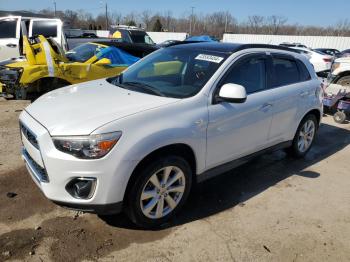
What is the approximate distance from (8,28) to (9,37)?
0.98 ft

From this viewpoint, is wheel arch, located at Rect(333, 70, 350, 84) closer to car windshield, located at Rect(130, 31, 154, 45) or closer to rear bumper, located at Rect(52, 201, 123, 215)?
rear bumper, located at Rect(52, 201, 123, 215)

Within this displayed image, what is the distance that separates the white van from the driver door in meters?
7.39

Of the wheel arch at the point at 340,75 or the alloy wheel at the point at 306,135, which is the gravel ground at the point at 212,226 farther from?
the wheel arch at the point at 340,75

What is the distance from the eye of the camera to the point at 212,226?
137 inches

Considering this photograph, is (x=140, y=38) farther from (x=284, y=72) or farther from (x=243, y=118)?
(x=243, y=118)

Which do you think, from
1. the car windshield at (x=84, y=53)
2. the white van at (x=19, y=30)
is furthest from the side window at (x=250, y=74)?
the white van at (x=19, y=30)

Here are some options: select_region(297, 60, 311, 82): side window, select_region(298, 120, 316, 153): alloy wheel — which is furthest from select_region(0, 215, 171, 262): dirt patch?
select_region(297, 60, 311, 82): side window

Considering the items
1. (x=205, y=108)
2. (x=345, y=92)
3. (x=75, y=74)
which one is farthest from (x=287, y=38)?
(x=205, y=108)

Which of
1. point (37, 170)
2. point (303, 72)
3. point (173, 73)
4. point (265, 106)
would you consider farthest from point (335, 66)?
point (37, 170)

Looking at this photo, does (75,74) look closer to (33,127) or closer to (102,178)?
(33,127)

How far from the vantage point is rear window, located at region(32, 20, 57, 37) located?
10117mm

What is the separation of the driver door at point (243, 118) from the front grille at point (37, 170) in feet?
5.16

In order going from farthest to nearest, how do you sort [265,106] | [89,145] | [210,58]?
[265,106] → [210,58] → [89,145]

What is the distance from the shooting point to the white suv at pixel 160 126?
112 inches
